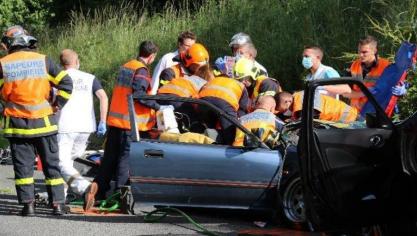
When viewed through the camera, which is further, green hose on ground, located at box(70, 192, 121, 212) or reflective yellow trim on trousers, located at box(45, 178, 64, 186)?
green hose on ground, located at box(70, 192, 121, 212)

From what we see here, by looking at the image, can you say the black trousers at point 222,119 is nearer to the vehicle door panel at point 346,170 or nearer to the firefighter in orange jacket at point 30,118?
the firefighter in orange jacket at point 30,118

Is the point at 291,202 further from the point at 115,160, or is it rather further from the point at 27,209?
the point at 27,209

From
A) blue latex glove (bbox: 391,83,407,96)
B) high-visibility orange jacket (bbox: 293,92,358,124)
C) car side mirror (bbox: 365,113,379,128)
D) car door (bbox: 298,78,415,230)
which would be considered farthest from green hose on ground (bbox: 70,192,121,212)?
car side mirror (bbox: 365,113,379,128)

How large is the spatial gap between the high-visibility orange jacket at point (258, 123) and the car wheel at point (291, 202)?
55cm

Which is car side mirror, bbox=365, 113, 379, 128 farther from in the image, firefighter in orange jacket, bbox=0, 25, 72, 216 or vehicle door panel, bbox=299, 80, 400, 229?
firefighter in orange jacket, bbox=0, 25, 72, 216

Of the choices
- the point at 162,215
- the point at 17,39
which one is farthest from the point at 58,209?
the point at 17,39

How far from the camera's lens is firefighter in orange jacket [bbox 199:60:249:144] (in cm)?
888

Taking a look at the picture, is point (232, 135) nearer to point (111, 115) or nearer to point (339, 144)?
point (111, 115)

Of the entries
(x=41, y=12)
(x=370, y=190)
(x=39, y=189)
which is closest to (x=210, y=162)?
(x=370, y=190)

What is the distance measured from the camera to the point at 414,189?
20.0 ft

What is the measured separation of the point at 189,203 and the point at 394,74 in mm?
2645

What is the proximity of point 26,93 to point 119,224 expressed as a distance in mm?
1722

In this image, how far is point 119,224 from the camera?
870 cm

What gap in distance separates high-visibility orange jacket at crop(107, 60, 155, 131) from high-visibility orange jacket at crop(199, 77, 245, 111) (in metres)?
0.68
